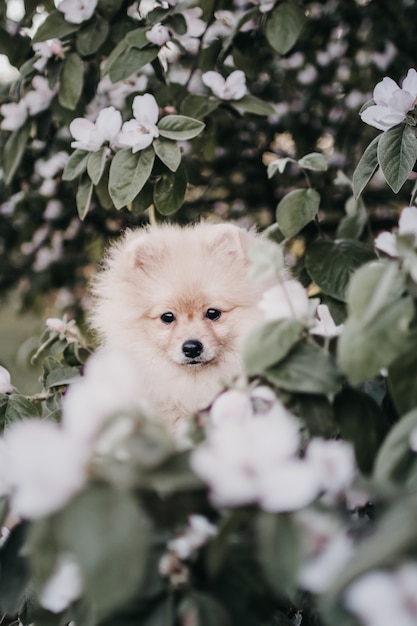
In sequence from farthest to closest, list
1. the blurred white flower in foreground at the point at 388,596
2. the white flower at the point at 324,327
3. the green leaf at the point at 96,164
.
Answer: the green leaf at the point at 96,164 → the white flower at the point at 324,327 → the blurred white flower in foreground at the point at 388,596

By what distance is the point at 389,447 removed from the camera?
2.56ft

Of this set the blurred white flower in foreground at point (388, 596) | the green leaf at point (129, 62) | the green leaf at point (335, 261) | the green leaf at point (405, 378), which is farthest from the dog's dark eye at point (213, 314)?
the blurred white flower in foreground at point (388, 596)

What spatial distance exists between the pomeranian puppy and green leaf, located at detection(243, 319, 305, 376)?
82cm

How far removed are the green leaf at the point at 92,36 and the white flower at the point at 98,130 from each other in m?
0.31

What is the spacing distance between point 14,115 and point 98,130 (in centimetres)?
60

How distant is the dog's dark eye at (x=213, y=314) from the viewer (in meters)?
1.75

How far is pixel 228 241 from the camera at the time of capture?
1750mm

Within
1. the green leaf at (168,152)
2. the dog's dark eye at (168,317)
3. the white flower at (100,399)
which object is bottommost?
the dog's dark eye at (168,317)

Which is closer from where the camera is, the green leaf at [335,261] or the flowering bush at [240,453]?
the flowering bush at [240,453]

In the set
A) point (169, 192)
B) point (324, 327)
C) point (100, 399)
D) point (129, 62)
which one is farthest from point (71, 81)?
point (100, 399)

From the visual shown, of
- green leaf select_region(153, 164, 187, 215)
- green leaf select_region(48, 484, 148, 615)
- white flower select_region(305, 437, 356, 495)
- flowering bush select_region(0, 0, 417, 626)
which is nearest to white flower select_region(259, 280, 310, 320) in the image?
flowering bush select_region(0, 0, 417, 626)

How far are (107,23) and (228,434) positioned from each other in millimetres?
1472

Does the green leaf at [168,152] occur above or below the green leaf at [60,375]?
above

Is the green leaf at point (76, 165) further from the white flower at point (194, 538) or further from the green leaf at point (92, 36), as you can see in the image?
the white flower at point (194, 538)
